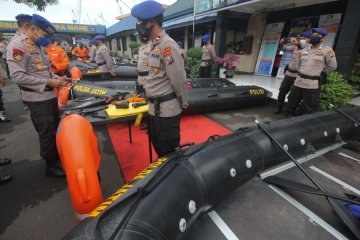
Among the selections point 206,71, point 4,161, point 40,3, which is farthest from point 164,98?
point 40,3

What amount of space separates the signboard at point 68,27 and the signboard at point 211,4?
20968 millimetres

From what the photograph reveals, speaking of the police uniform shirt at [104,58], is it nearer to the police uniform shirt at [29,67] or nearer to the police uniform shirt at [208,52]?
the police uniform shirt at [208,52]

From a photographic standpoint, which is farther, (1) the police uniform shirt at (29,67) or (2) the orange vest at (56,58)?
(2) the orange vest at (56,58)

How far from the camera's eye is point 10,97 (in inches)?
249

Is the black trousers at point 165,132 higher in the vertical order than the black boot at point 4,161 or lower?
higher

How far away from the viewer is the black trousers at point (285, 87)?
436 centimetres

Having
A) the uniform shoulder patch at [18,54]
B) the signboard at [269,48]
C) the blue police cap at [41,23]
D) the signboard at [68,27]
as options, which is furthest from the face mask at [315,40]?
the signboard at [68,27]

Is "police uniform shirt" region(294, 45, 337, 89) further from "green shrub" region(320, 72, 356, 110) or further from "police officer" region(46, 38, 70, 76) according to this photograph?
"police officer" region(46, 38, 70, 76)

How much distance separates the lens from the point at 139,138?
11.5 feet

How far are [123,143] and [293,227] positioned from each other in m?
2.57

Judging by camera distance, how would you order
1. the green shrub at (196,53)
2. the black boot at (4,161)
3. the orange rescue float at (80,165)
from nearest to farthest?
the orange rescue float at (80,165) < the black boot at (4,161) < the green shrub at (196,53)

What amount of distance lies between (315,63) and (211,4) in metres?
4.66

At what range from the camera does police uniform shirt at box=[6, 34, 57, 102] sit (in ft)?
6.17

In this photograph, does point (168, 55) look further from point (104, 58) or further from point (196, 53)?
point (196, 53)
